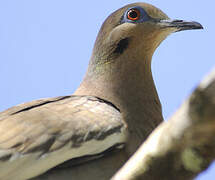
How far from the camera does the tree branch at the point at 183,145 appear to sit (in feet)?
4.35

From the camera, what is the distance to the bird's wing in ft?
10.9

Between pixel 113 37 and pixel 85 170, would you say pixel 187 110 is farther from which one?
pixel 113 37

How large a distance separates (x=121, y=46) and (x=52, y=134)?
1.56 m

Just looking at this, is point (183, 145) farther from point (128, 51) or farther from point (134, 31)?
point (134, 31)

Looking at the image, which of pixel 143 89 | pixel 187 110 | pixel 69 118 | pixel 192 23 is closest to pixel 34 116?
pixel 69 118

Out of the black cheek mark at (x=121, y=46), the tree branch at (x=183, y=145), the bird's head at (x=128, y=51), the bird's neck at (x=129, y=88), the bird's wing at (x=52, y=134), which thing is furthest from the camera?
the black cheek mark at (x=121, y=46)

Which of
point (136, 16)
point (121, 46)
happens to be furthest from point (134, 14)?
point (121, 46)

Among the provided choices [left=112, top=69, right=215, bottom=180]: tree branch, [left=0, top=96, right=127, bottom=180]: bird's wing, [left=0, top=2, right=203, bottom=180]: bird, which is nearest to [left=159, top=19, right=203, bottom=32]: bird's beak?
[left=0, top=2, right=203, bottom=180]: bird

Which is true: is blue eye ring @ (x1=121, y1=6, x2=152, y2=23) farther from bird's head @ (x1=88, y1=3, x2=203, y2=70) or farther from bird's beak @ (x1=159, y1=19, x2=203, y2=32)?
bird's beak @ (x1=159, y1=19, x2=203, y2=32)

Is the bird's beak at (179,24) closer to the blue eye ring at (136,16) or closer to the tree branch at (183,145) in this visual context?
the blue eye ring at (136,16)

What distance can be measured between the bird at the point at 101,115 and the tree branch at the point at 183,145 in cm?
176

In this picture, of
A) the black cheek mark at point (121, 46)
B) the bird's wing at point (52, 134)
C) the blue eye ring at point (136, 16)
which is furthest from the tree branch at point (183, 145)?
the blue eye ring at point (136, 16)

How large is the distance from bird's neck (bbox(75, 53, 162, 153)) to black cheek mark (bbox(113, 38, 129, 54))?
0.31 feet

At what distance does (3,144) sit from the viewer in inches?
134
